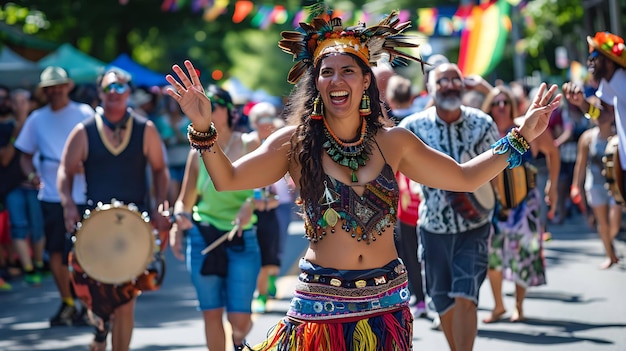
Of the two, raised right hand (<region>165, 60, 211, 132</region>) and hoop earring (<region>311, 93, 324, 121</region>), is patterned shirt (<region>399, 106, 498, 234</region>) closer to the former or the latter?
hoop earring (<region>311, 93, 324, 121</region>)

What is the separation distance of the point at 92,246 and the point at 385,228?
133 inches

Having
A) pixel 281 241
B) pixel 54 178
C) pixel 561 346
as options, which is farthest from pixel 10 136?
pixel 561 346

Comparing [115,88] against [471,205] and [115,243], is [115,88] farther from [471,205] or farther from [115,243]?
[471,205]

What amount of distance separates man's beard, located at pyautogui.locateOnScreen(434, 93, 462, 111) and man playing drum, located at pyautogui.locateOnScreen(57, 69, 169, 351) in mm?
1960

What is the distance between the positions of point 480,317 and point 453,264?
2523 mm

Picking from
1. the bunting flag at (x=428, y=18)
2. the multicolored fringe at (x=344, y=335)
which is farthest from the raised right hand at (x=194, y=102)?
the bunting flag at (x=428, y=18)

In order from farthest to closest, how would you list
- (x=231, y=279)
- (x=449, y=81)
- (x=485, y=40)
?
(x=485, y=40) → (x=449, y=81) → (x=231, y=279)

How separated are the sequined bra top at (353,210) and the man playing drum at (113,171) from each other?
10.2ft

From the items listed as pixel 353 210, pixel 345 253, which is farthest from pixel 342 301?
pixel 353 210

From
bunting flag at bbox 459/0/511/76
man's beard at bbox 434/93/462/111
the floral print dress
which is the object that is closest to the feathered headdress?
man's beard at bbox 434/93/462/111

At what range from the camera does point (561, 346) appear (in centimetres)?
877

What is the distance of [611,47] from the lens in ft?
26.4

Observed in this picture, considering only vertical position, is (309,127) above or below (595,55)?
below

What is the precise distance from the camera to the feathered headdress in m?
5.28
